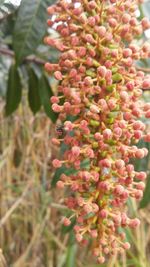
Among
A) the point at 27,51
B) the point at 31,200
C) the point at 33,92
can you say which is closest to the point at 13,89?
the point at 33,92

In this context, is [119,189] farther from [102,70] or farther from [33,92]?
[33,92]

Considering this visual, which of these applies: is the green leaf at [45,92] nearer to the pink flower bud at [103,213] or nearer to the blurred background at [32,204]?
the pink flower bud at [103,213]

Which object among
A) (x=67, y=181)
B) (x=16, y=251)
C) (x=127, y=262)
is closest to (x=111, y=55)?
(x=67, y=181)

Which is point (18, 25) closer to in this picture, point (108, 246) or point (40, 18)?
point (40, 18)

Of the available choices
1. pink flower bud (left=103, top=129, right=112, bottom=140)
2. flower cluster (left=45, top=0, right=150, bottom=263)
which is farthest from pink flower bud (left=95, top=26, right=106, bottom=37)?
pink flower bud (left=103, top=129, right=112, bottom=140)

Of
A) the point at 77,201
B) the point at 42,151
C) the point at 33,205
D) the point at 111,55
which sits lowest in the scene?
the point at 33,205

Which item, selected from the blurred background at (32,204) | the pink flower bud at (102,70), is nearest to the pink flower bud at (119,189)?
the pink flower bud at (102,70)
